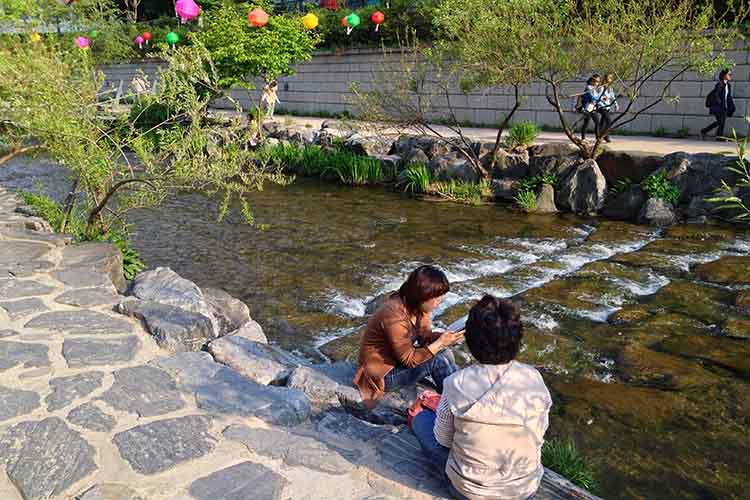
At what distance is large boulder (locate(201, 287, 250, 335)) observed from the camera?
207 inches

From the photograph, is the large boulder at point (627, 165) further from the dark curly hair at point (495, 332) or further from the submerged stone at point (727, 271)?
the dark curly hair at point (495, 332)

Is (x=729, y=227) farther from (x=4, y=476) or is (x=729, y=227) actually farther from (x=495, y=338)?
(x=4, y=476)

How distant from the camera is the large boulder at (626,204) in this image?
1045 centimetres

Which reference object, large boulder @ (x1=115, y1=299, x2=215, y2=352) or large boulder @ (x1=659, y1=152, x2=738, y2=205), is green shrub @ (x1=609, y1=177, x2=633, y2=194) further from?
large boulder @ (x1=115, y1=299, x2=215, y2=352)

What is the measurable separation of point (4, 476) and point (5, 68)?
416cm

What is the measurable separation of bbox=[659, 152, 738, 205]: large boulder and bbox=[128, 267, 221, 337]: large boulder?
8057 millimetres

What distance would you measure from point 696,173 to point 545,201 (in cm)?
232

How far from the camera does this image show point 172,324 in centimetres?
436

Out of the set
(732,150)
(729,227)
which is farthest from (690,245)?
(732,150)

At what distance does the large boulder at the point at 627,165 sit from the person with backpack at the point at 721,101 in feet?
9.21

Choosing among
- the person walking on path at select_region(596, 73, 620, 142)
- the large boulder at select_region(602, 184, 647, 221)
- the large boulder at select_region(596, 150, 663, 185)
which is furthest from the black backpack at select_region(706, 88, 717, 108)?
the large boulder at select_region(602, 184, 647, 221)

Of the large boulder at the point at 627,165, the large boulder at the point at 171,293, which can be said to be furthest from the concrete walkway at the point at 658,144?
the large boulder at the point at 171,293

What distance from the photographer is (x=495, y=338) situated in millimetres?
2693

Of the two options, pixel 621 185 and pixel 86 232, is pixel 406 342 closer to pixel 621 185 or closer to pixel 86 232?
pixel 86 232
